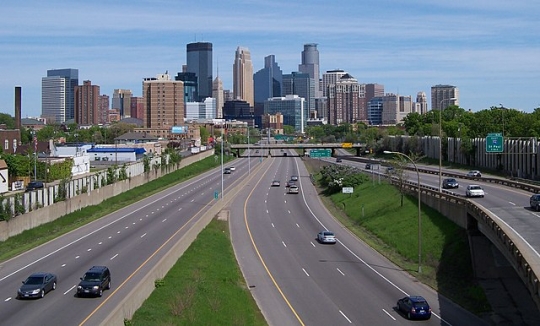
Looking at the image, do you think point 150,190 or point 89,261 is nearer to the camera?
point 89,261

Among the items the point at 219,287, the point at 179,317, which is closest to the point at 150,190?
the point at 219,287

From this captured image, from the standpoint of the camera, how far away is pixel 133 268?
42.4 metres

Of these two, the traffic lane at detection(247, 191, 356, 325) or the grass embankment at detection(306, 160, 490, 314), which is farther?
the grass embankment at detection(306, 160, 490, 314)

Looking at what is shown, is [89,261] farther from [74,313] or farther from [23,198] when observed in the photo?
[23,198]

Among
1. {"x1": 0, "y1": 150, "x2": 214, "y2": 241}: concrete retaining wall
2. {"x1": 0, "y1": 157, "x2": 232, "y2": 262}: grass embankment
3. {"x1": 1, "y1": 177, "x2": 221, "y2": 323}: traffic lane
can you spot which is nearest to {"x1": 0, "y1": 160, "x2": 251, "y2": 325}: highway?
{"x1": 1, "y1": 177, "x2": 221, "y2": 323}: traffic lane

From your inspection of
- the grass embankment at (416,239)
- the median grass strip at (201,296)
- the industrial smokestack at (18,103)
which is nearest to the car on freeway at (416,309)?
the grass embankment at (416,239)

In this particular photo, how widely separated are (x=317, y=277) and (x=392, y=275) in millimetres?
4645

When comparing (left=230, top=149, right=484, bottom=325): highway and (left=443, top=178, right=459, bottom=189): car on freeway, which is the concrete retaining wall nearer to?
(left=230, top=149, right=484, bottom=325): highway

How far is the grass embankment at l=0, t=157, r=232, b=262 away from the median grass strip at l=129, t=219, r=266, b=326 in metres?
12.7

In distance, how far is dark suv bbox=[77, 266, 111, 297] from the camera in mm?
34062

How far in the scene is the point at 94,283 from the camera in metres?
34.4

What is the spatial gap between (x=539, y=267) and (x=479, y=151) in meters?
78.7

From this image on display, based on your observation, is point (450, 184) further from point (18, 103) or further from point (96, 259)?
point (18, 103)

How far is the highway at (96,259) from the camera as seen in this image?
3120cm
